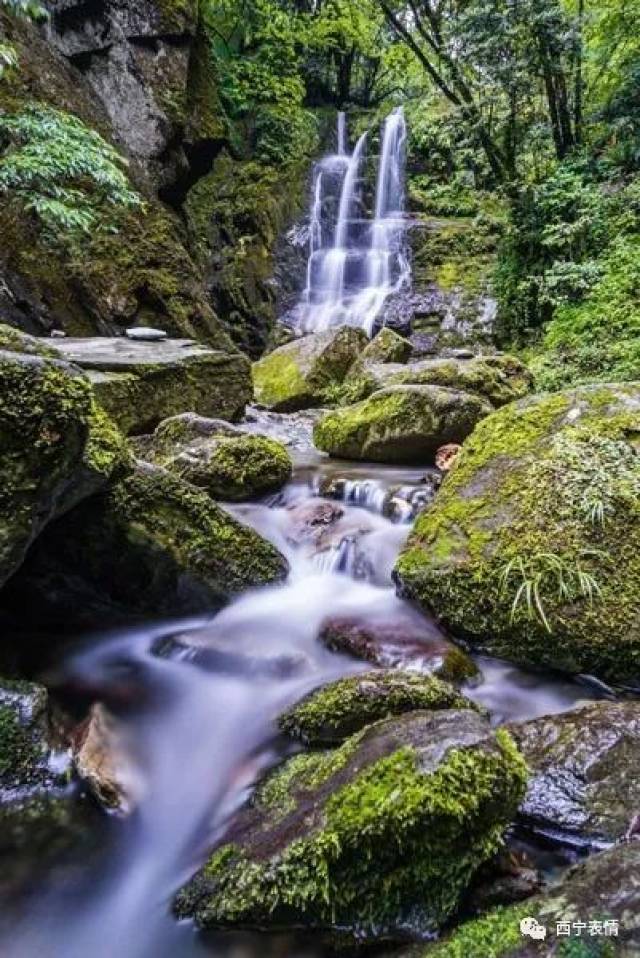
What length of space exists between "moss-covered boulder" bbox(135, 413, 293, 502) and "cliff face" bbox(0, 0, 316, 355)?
2.65 m

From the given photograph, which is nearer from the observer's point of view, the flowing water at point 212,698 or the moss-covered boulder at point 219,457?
the flowing water at point 212,698

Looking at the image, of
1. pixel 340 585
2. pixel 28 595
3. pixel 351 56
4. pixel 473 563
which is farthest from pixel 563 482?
pixel 351 56

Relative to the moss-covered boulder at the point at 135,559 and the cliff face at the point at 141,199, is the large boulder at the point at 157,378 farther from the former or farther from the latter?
the moss-covered boulder at the point at 135,559

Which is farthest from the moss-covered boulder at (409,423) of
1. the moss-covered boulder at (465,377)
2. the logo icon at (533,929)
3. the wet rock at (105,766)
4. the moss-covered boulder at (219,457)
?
the logo icon at (533,929)

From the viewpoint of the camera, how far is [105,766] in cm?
255

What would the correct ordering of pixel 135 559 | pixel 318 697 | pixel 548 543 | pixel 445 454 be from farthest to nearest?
pixel 445 454 → pixel 135 559 → pixel 548 543 → pixel 318 697

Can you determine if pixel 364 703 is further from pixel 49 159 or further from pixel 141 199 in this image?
pixel 141 199

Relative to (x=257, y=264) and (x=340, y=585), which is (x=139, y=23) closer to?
(x=257, y=264)

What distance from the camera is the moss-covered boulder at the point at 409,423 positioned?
5996 mm

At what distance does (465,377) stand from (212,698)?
5.26 metres

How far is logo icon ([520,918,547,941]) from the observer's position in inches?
57.1

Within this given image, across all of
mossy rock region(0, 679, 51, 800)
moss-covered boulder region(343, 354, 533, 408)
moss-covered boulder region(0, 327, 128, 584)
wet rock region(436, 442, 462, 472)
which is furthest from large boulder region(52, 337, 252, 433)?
mossy rock region(0, 679, 51, 800)

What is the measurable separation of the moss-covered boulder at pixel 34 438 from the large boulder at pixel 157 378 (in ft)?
10.1

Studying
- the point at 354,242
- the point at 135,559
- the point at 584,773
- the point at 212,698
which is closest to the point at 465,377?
the point at 135,559
